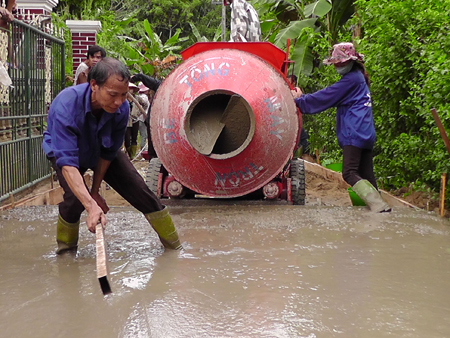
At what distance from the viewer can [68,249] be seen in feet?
13.5

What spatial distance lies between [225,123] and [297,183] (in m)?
1.22

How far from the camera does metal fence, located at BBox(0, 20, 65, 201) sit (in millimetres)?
6242

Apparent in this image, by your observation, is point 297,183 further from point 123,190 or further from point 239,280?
point 239,280

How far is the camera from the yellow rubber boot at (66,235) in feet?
13.3

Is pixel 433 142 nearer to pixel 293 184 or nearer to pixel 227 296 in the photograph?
pixel 293 184

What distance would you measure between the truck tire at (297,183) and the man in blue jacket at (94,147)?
2.40 metres

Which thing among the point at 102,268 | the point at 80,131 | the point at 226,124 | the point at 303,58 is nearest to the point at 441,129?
the point at 226,124

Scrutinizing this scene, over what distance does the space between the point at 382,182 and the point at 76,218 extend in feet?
14.7

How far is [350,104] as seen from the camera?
19.7 ft

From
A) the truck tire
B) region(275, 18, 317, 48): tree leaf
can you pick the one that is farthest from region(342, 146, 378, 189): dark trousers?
region(275, 18, 317, 48): tree leaf

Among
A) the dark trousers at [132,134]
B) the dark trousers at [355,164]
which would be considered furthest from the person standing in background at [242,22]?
the dark trousers at [132,134]

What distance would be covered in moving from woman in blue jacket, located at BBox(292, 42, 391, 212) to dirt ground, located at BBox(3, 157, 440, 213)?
2.82ft

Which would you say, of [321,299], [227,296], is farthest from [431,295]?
[227,296]

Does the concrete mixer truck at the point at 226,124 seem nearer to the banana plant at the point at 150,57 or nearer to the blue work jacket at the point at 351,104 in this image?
the blue work jacket at the point at 351,104
